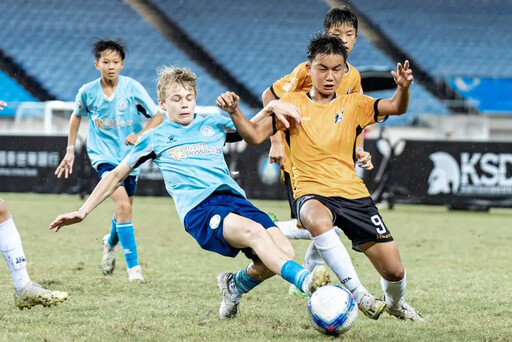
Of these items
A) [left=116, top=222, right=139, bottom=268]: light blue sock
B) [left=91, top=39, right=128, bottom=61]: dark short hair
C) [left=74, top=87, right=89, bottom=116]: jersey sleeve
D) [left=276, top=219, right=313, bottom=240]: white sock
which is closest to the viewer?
[left=276, top=219, right=313, bottom=240]: white sock

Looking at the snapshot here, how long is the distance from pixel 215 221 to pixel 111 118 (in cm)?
304

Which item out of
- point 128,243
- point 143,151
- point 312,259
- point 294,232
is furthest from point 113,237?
point 143,151

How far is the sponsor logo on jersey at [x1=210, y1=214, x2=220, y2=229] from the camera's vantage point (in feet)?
14.4

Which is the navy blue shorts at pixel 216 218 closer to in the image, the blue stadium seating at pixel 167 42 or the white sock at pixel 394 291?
the white sock at pixel 394 291

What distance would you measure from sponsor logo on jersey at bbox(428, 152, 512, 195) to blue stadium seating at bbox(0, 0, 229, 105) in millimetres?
8332

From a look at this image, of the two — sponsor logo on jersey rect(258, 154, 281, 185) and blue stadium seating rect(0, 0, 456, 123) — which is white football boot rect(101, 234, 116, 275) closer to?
sponsor logo on jersey rect(258, 154, 281, 185)

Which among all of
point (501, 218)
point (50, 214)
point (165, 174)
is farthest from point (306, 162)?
point (501, 218)

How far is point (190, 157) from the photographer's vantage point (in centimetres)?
473

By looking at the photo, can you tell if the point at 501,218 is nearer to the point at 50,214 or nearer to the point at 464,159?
the point at 464,159

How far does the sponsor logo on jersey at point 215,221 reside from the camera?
4395 millimetres

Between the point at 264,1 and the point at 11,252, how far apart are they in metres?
20.5

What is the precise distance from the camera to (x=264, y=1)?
24656 millimetres

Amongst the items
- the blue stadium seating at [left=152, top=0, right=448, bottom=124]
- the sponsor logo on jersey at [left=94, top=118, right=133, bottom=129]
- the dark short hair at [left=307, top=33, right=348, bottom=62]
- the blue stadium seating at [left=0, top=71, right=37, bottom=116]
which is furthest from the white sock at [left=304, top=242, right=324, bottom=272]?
the blue stadium seating at [left=0, top=71, right=37, bottom=116]

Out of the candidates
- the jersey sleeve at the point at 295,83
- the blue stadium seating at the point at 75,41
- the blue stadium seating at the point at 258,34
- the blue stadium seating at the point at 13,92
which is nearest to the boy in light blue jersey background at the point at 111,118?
the jersey sleeve at the point at 295,83
